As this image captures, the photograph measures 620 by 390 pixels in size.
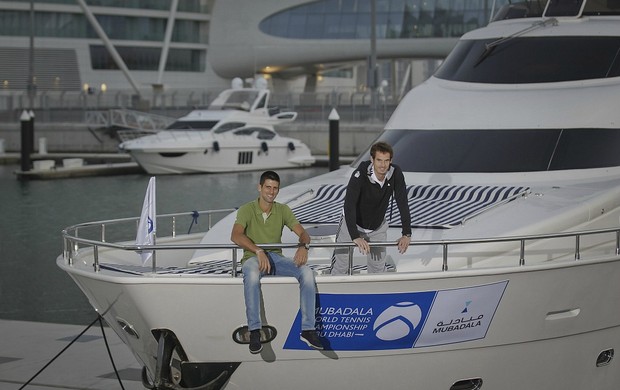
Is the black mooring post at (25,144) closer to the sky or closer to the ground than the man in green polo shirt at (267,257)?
closer to the ground

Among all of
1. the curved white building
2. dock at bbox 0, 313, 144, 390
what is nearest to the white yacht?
dock at bbox 0, 313, 144, 390

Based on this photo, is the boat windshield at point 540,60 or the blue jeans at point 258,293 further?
the boat windshield at point 540,60

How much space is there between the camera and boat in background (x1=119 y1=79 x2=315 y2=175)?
157 ft

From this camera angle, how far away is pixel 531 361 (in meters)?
11.0

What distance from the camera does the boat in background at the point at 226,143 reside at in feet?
157

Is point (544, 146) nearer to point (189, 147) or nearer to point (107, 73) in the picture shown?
point (189, 147)

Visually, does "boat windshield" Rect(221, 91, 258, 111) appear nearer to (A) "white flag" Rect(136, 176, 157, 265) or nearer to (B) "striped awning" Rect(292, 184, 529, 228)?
(B) "striped awning" Rect(292, 184, 529, 228)

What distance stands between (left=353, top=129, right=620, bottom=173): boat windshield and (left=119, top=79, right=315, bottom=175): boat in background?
34.2 metres

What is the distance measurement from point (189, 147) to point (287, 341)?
37840mm

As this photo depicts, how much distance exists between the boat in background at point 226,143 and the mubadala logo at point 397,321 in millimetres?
A: 37373

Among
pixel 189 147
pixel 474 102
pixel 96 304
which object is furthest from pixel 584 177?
pixel 189 147

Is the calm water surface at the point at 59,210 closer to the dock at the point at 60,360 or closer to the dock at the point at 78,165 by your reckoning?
the dock at the point at 78,165

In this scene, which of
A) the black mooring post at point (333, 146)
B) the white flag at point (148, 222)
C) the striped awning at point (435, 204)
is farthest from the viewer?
the black mooring post at point (333, 146)

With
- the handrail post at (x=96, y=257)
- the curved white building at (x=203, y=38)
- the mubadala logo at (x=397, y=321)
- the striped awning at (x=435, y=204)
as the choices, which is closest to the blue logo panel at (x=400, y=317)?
the mubadala logo at (x=397, y=321)
